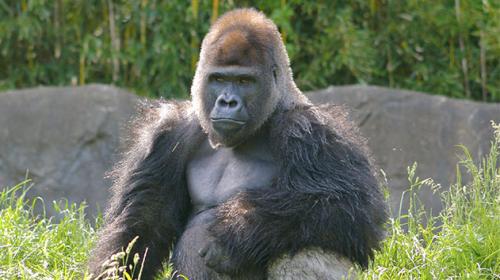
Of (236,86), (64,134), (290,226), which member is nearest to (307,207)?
(290,226)

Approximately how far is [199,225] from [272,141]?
18.8 inches

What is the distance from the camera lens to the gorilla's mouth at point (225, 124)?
15.4 feet

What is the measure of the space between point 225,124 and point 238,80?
23 cm

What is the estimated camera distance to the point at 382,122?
315 inches

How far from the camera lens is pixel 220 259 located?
466 centimetres

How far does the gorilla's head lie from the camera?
4746mm

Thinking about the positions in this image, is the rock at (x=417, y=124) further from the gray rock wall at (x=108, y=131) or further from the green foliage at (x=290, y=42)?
the green foliage at (x=290, y=42)

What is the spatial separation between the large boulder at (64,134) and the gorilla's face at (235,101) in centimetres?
317

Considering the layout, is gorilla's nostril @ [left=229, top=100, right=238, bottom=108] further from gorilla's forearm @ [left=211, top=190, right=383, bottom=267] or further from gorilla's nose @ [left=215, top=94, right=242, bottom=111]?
gorilla's forearm @ [left=211, top=190, right=383, bottom=267]

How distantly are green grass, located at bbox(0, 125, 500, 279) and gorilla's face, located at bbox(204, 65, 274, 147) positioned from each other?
791mm

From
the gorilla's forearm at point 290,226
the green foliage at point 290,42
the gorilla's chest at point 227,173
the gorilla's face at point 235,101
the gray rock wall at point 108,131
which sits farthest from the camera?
the green foliage at point 290,42

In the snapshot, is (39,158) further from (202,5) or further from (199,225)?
(199,225)

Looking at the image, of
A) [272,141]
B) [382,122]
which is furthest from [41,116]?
[272,141]

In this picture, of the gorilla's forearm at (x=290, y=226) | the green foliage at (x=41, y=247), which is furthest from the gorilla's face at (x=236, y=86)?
the green foliage at (x=41, y=247)
